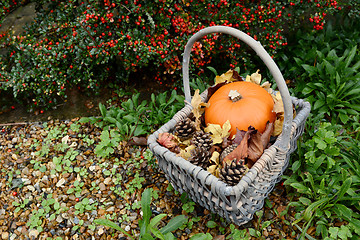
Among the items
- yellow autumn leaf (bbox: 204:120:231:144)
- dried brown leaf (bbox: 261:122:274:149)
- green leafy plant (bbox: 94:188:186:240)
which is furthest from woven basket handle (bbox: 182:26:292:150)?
green leafy plant (bbox: 94:188:186:240)

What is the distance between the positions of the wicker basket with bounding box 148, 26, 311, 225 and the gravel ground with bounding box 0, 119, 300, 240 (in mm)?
296

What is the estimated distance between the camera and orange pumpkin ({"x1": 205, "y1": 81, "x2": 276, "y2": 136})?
2084 millimetres

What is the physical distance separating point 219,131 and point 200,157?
0.86 ft

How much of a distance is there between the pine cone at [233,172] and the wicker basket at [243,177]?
5 centimetres

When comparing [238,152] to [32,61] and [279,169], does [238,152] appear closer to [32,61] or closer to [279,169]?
[279,169]

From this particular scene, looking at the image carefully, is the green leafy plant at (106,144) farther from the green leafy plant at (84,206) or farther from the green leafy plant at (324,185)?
the green leafy plant at (324,185)

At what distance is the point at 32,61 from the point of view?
2.88 m

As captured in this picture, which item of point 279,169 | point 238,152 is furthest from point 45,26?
point 279,169

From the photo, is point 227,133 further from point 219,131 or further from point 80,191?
point 80,191

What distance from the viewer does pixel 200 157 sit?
1.95m

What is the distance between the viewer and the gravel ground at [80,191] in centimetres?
225

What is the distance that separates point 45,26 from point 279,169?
2.40 meters

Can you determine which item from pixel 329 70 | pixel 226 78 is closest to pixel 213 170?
pixel 226 78

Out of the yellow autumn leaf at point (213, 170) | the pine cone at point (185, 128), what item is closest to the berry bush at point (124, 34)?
the pine cone at point (185, 128)
